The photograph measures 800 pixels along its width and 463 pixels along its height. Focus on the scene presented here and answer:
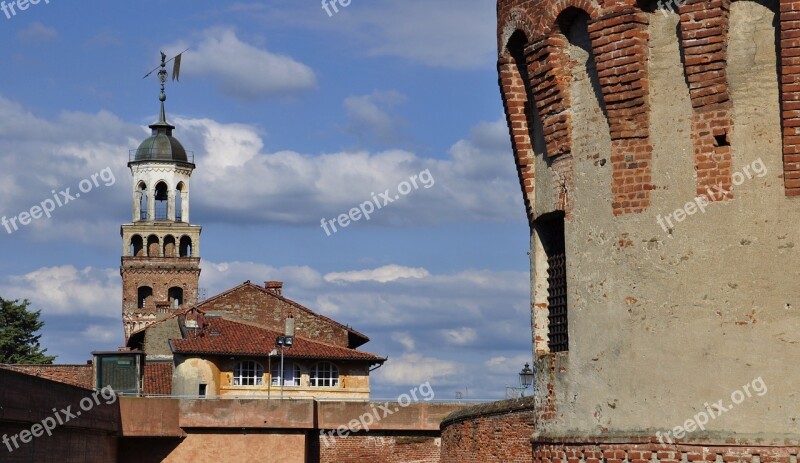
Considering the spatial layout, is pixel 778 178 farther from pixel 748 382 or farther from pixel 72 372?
pixel 72 372

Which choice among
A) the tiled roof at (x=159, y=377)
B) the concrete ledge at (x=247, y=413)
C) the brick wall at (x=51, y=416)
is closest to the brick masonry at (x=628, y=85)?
the brick wall at (x=51, y=416)

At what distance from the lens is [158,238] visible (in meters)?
91.2

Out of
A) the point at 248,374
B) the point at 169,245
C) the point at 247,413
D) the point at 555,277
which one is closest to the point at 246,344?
the point at 248,374

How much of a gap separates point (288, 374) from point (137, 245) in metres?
37.6

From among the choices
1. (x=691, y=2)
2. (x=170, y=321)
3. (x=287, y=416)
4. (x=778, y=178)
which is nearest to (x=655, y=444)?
(x=778, y=178)

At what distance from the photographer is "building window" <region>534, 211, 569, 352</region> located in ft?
50.2

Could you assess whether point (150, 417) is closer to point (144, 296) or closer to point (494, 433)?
point (494, 433)

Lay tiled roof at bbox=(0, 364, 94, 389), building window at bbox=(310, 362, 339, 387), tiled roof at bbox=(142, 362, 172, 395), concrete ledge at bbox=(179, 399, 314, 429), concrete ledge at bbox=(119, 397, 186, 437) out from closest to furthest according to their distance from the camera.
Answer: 1. concrete ledge at bbox=(119, 397, 186, 437)
2. concrete ledge at bbox=(179, 399, 314, 429)
3. tiled roof at bbox=(0, 364, 94, 389)
4. tiled roof at bbox=(142, 362, 172, 395)
5. building window at bbox=(310, 362, 339, 387)

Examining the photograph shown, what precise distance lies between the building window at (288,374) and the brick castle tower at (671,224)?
41.7m

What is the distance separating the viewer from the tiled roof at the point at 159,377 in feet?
181

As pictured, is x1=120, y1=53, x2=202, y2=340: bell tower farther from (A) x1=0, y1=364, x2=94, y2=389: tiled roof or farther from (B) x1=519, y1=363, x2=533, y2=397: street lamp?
(B) x1=519, y1=363, x2=533, y2=397: street lamp

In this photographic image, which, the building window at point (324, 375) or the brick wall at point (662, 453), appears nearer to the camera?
the brick wall at point (662, 453)

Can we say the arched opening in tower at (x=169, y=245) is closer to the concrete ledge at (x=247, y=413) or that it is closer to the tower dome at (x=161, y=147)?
the tower dome at (x=161, y=147)

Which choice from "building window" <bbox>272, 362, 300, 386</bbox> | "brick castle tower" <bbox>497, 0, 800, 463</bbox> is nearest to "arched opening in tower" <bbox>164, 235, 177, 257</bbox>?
"building window" <bbox>272, 362, 300, 386</bbox>
